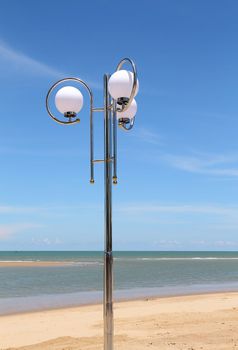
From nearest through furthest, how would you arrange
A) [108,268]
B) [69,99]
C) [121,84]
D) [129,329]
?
[121,84] < [108,268] < [69,99] < [129,329]

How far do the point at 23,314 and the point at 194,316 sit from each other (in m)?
5.72

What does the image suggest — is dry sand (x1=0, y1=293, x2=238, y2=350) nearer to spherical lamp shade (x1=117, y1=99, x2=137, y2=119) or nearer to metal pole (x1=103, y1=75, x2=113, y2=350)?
metal pole (x1=103, y1=75, x2=113, y2=350)

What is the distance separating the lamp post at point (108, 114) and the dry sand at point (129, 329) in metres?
3.87

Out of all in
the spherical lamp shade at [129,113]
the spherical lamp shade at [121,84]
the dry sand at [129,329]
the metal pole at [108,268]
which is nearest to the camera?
the spherical lamp shade at [121,84]

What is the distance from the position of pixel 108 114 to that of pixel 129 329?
22.6 ft

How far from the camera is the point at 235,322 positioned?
11352mm

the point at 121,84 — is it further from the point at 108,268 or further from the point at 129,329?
the point at 129,329

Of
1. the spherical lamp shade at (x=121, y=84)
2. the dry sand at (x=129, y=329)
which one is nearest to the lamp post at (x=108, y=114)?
the spherical lamp shade at (x=121, y=84)

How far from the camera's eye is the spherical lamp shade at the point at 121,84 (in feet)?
15.7

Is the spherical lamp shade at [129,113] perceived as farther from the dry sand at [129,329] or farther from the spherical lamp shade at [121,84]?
the dry sand at [129,329]

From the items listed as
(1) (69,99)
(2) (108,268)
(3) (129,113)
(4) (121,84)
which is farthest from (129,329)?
(4) (121,84)

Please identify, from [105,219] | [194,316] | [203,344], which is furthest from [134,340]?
[105,219]

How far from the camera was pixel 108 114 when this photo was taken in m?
5.26

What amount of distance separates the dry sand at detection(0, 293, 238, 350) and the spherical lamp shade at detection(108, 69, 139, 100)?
530 cm
